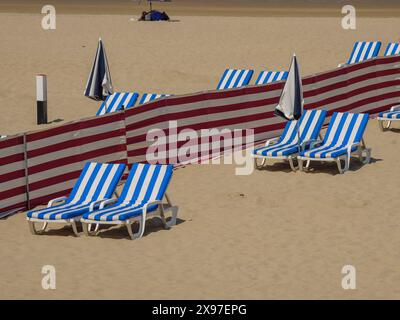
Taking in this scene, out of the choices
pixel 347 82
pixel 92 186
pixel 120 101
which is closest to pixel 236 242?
pixel 92 186

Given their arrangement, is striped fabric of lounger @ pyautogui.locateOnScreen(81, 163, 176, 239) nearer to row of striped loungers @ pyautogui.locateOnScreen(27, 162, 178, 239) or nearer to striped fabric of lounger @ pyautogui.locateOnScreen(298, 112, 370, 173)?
row of striped loungers @ pyautogui.locateOnScreen(27, 162, 178, 239)

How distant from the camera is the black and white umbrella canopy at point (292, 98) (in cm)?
1808

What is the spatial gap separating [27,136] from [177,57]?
18.2 meters

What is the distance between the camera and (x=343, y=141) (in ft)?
62.0

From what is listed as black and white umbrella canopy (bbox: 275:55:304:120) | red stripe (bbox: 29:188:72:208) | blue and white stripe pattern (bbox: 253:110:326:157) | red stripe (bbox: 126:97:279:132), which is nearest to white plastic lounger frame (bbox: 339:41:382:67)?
red stripe (bbox: 126:97:279:132)

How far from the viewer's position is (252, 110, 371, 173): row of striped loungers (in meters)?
18.3

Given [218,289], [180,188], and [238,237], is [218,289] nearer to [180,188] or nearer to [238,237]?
[238,237]

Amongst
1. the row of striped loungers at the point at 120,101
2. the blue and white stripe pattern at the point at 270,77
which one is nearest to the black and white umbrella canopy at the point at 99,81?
the row of striped loungers at the point at 120,101

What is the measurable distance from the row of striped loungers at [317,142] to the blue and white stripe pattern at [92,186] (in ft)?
11.9

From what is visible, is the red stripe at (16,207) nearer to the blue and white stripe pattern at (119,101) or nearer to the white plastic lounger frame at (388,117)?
the blue and white stripe pattern at (119,101)

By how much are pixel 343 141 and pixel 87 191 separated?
212 inches

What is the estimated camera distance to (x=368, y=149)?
19.1 m

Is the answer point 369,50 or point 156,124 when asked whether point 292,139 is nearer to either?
point 156,124

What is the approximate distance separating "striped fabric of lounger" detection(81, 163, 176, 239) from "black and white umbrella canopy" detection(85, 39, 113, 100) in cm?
422
